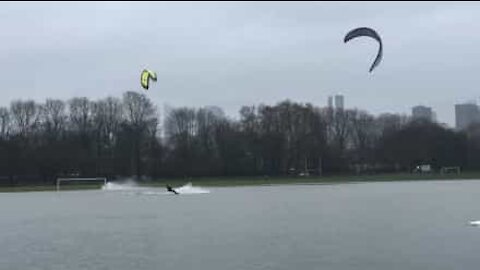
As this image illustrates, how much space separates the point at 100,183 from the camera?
366 feet

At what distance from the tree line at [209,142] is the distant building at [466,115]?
8087 millimetres

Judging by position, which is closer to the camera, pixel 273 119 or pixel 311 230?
pixel 311 230

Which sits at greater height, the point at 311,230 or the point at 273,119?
the point at 273,119

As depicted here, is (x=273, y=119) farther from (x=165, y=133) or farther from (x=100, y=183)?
(x=100, y=183)

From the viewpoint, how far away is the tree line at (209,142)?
381ft

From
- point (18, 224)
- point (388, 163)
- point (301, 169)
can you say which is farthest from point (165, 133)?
point (18, 224)

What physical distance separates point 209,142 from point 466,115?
4804cm

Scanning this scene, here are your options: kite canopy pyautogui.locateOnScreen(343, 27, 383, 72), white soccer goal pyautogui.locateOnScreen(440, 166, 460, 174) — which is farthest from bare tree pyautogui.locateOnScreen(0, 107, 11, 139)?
kite canopy pyautogui.locateOnScreen(343, 27, 383, 72)

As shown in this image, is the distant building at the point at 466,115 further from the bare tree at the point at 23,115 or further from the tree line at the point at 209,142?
the bare tree at the point at 23,115

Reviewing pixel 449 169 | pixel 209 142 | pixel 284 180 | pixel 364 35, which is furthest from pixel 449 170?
pixel 364 35

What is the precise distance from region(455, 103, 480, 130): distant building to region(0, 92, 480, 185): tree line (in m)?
A: 8.09

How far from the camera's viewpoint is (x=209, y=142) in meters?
131

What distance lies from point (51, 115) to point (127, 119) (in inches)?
416

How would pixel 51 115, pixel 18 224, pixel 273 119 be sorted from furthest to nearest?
pixel 273 119
pixel 51 115
pixel 18 224
